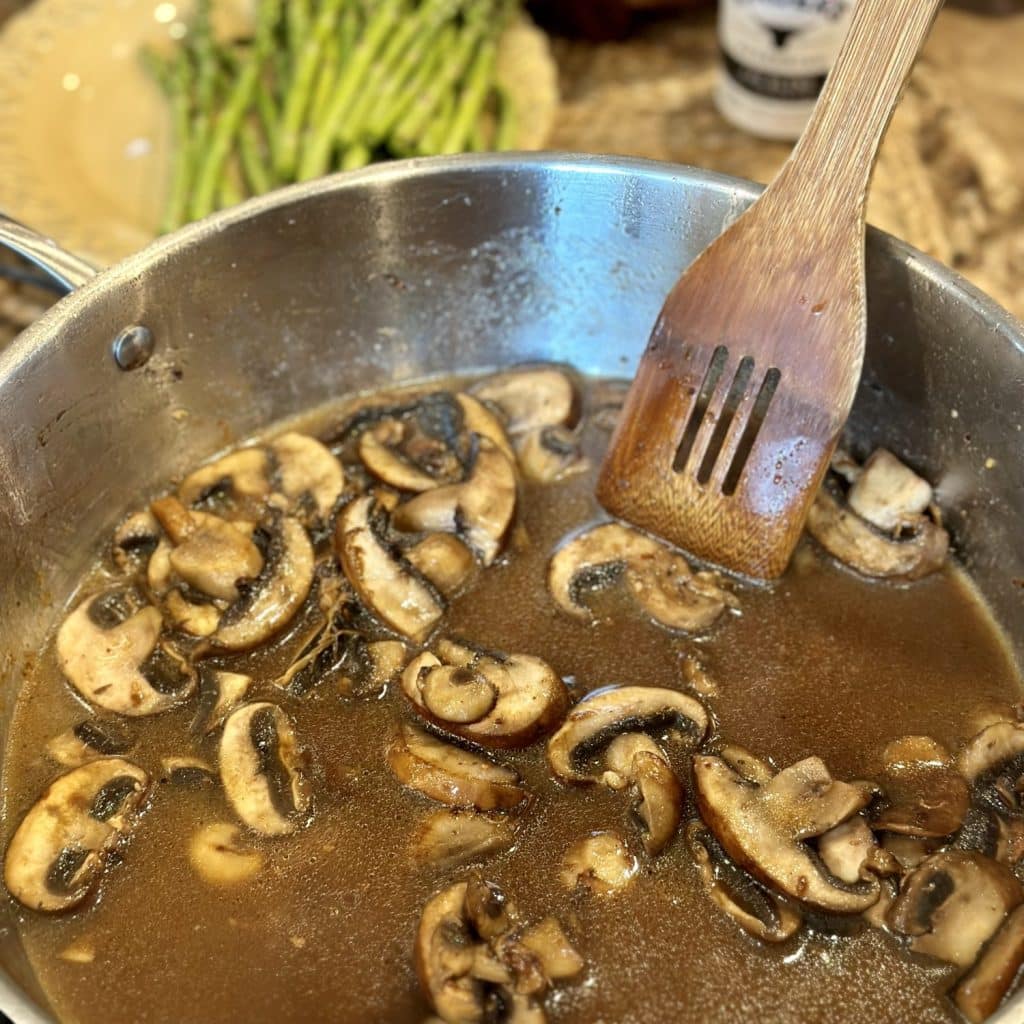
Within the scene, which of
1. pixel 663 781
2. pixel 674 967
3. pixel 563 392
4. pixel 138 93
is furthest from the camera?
pixel 138 93

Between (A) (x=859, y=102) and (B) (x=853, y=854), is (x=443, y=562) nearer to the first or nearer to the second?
(B) (x=853, y=854)

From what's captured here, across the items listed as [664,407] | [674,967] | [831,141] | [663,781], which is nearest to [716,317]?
[664,407]

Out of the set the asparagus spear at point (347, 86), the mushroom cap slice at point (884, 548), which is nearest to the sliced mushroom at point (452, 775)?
the mushroom cap slice at point (884, 548)

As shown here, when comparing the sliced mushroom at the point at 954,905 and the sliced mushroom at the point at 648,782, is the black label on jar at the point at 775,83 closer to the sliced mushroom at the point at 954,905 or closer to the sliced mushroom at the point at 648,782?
the sliced mushroom at the point at 648,782

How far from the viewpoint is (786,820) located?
6.25 feet

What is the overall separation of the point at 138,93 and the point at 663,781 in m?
3.19

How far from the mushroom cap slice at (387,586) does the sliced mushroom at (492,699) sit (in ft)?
0.59

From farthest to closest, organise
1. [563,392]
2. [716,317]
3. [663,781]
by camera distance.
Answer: [563,392] → [716,317] → [663,781]

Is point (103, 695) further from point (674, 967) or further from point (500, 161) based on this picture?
point (500, 161)

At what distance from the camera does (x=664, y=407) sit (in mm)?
2461

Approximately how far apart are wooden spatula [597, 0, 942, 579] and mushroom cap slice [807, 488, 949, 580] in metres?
0.15

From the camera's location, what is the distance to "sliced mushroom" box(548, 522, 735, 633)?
2352 millimetres

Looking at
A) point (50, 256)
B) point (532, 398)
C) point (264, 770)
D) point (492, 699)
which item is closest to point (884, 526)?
point (532, 398)

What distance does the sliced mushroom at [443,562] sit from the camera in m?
2.38
